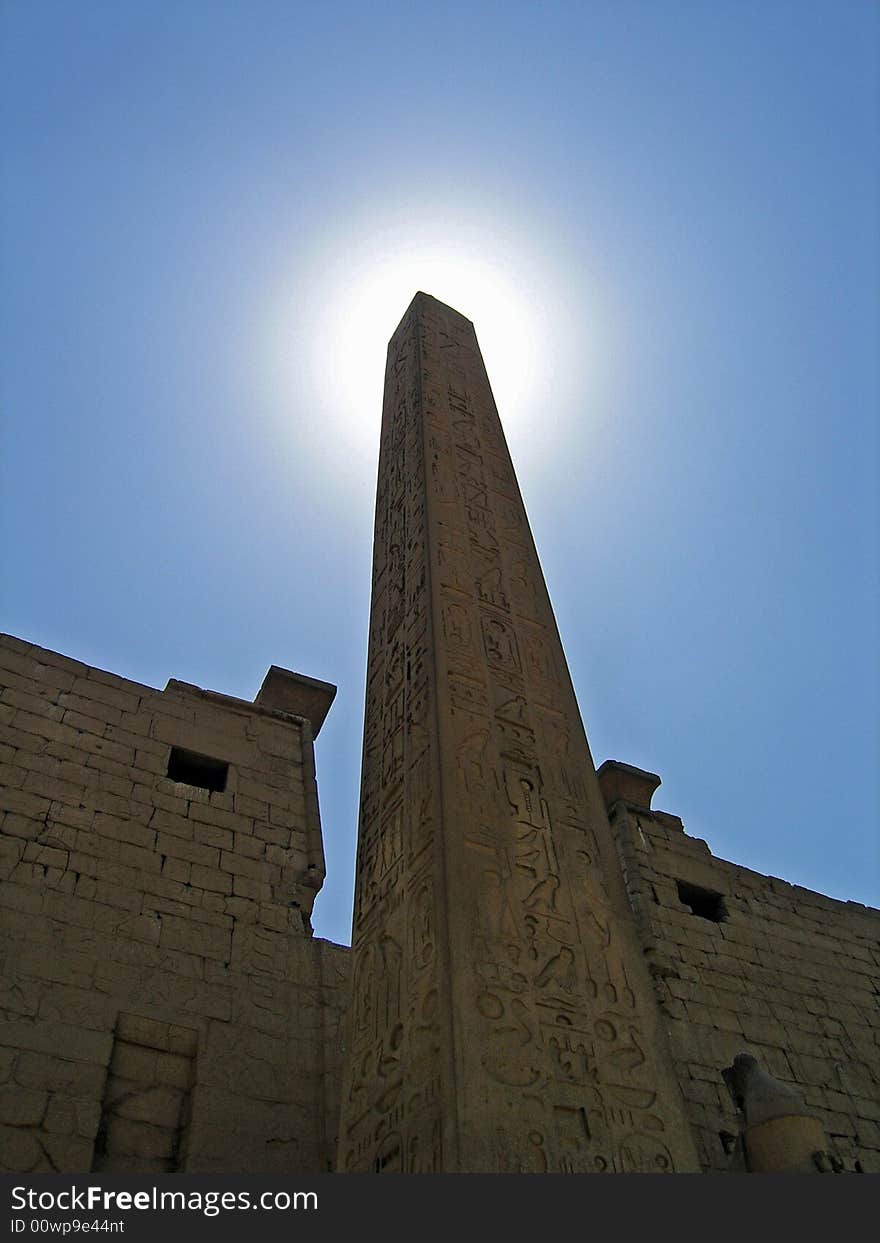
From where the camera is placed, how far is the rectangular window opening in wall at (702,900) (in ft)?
25.4

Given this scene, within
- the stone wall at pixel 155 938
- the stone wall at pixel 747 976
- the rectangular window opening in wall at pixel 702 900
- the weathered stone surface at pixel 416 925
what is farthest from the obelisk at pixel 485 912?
the rectangular window opening in wall at pixel 702 900

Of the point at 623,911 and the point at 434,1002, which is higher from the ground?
the point at 623,911

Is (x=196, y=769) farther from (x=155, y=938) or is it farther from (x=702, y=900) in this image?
(x=702, y=900)

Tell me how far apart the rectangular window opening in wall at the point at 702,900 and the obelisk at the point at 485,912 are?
3.76 metres

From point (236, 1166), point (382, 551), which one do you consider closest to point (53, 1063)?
point (236, 1166)

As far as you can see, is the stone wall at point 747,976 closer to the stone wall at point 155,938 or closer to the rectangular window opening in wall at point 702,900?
the rectangular window opening in wall at point 702,900

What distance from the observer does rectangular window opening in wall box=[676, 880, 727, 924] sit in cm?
775

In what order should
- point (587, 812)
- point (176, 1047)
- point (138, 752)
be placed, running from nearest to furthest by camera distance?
point (587, 812) → point (176, 1047) → point (138, 752)

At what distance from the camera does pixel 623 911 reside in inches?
137

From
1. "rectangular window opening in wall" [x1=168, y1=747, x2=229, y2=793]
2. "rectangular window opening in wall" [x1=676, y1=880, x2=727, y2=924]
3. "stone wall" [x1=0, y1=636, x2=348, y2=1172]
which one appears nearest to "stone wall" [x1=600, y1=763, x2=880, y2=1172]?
"rectangular window opening in wall" [x1=676, y1=880, x2=727, y2=924]

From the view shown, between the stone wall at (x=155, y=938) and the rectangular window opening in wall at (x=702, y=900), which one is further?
the rectangular window opening in wall at (x=702, y=900)

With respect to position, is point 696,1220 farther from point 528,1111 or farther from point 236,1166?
point 236,1166

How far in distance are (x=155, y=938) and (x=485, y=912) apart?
260cm

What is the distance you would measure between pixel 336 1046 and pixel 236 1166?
79cm
